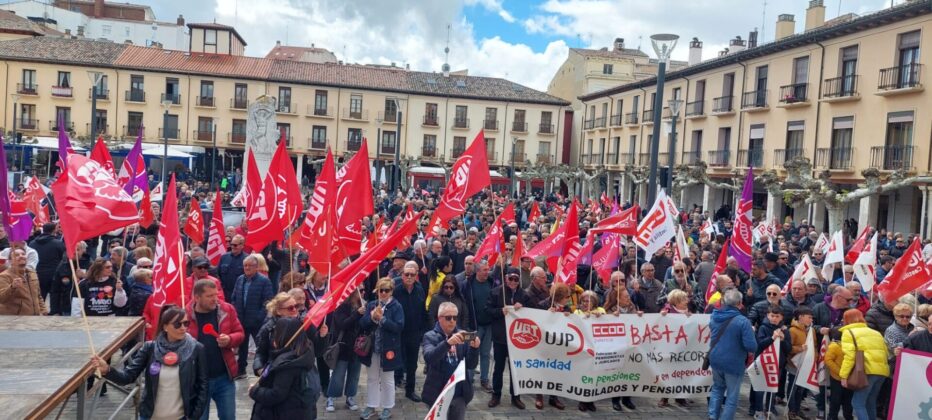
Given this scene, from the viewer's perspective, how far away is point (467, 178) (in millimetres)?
10172

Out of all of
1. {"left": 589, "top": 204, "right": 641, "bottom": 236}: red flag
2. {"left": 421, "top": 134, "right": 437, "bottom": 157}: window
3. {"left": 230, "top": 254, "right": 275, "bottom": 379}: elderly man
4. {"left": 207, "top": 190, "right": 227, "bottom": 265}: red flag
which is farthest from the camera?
{"left": 421, "top": 134, "right": 437, "bottom": 157}: window

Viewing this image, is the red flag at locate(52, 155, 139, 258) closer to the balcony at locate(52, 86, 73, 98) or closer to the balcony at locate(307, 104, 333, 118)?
the balcony at locate(307, 104, 333, 118)

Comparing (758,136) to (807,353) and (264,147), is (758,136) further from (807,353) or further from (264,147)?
(807,353)

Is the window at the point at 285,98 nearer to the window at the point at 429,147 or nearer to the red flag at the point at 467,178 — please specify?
the window at the point at 429,147

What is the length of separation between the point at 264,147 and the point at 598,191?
29.3 m

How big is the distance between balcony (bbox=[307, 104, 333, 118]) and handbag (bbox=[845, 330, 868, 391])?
46337 millimetres

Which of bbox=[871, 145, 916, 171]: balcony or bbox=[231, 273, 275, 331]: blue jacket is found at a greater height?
bbox=[871, 145, 916, 171]: balcony

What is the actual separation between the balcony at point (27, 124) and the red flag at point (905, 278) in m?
50.2

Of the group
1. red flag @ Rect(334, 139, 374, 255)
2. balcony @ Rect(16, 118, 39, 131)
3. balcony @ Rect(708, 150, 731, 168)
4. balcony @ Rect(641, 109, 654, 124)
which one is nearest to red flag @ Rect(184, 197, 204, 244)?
red flag @ Rect(334, 139, 374, 255)

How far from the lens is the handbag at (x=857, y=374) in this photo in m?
7.09

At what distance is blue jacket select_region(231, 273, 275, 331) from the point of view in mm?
7848

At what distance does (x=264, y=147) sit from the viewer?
21.0 metres

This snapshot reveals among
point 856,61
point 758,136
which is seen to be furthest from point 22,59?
point 856,61

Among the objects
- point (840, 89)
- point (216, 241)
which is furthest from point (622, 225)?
point (840, 89)
